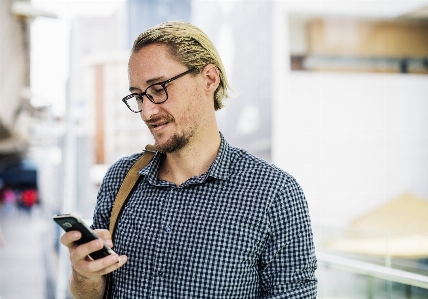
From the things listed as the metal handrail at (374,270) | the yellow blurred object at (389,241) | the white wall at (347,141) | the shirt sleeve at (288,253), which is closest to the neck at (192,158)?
the shirt sleeve at (288,253)

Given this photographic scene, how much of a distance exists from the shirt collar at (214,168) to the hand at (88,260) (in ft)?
0.82

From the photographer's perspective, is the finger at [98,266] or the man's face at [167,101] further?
the man's face at [167,101]

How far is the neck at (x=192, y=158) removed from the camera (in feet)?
4.12

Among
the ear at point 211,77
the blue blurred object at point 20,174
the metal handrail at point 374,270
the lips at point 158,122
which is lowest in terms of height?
the blue blurred object at point 20,174

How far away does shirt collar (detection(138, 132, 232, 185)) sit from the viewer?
3.98 feet

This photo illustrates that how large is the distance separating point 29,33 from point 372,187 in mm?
4856

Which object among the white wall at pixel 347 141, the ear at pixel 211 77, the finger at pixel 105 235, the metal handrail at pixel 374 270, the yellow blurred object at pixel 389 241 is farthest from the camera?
the white wall at pixel 347 141

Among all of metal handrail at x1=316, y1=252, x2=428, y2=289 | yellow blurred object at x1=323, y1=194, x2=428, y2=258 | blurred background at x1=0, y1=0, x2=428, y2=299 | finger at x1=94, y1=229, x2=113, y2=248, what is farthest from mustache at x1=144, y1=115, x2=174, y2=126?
blurred background at x1=0, y1=0, x2=428, y2=299

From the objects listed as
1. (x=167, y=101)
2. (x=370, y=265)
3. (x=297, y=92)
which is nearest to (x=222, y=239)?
(x=167, y=101)

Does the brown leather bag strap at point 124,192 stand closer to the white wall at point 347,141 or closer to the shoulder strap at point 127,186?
the shoulder strap at point 127,186

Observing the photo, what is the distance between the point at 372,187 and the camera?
19.1 feet

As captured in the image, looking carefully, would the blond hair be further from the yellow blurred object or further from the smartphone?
the yellow blurred object

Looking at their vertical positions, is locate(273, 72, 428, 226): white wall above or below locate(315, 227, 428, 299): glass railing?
above

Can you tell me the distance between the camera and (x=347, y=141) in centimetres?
579
